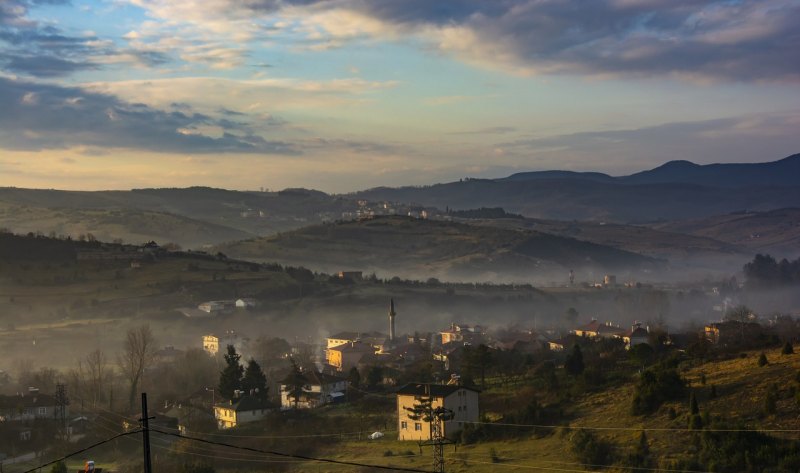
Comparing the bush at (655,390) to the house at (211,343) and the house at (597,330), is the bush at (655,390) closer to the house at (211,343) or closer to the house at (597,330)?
the house at (597,330)

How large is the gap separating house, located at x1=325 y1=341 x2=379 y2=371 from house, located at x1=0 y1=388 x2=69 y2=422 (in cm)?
2934

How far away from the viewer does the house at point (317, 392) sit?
195ft

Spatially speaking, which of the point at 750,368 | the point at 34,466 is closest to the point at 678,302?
the point at 750,368

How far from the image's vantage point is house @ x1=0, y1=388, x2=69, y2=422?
2228 inches

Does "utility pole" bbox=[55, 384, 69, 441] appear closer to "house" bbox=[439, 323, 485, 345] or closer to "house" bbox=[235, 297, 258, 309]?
"house" bbox=[439, 323, 485, 345]

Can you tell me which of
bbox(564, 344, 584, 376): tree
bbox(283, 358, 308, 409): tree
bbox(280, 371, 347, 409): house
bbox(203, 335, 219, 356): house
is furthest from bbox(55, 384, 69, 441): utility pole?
bbox(203, 335, 219, 356): house

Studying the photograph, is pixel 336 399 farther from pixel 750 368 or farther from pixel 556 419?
pixel 750 368

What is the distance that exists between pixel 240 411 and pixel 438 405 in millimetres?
14236

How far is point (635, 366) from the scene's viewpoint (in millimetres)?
55844

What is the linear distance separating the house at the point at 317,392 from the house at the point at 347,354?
1858 cm

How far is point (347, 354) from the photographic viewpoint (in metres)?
88.1

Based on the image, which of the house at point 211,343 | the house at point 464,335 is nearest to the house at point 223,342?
the house at point 211,343

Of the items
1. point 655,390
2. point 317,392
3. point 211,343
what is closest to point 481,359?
point 317,392

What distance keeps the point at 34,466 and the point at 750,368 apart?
36447 mm
